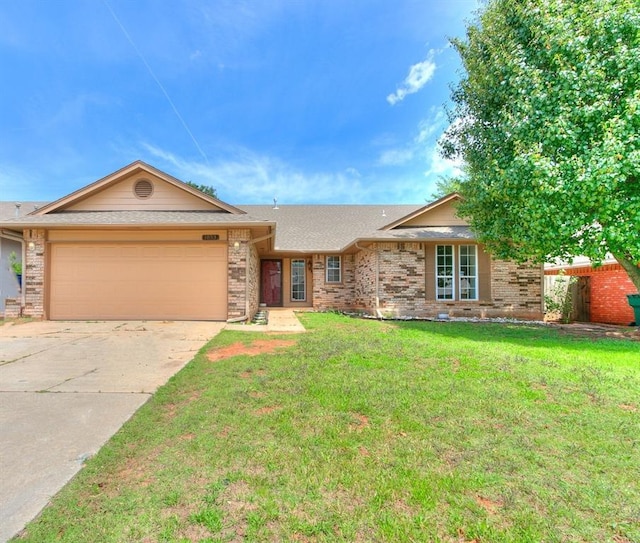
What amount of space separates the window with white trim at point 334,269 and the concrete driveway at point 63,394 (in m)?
7.31

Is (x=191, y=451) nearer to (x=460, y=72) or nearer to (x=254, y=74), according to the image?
(x=460, y=72)

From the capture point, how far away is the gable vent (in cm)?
1083

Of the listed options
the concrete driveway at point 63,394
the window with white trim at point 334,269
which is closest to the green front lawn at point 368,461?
the concrete driveway at point 63,394

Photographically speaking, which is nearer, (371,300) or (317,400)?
(317,400)

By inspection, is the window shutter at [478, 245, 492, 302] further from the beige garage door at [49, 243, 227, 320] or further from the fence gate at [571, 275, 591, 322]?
the beige garage door at [49, 243, 227, 320]

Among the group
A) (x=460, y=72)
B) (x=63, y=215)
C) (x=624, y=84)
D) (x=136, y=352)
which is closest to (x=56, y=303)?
(x=63, y=215)

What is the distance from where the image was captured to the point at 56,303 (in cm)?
989

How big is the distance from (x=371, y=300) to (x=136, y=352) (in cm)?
790

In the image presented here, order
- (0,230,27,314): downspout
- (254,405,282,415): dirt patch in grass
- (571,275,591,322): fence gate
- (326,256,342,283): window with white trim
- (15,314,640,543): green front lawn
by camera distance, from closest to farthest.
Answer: (15,314,640,543): green front lawn
(254,405,282,415): dirt patch in grass
(0,230,27,314): downspout
(571,275,591,322): fence gate
(326,256,342,283): window with white trim

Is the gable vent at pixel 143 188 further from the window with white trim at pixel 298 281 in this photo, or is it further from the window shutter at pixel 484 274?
the window shutter at pixel 484 274

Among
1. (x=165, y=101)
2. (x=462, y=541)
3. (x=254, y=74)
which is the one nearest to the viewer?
(x=462, y=541)

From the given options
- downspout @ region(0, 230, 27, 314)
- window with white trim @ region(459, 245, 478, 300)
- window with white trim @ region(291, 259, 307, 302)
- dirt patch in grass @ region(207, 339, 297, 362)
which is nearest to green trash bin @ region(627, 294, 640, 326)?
window with white trim @ region(459, 245, 478, 300)

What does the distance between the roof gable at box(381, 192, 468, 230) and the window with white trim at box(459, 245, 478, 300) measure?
127 centimetres

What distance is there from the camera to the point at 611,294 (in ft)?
37.0
